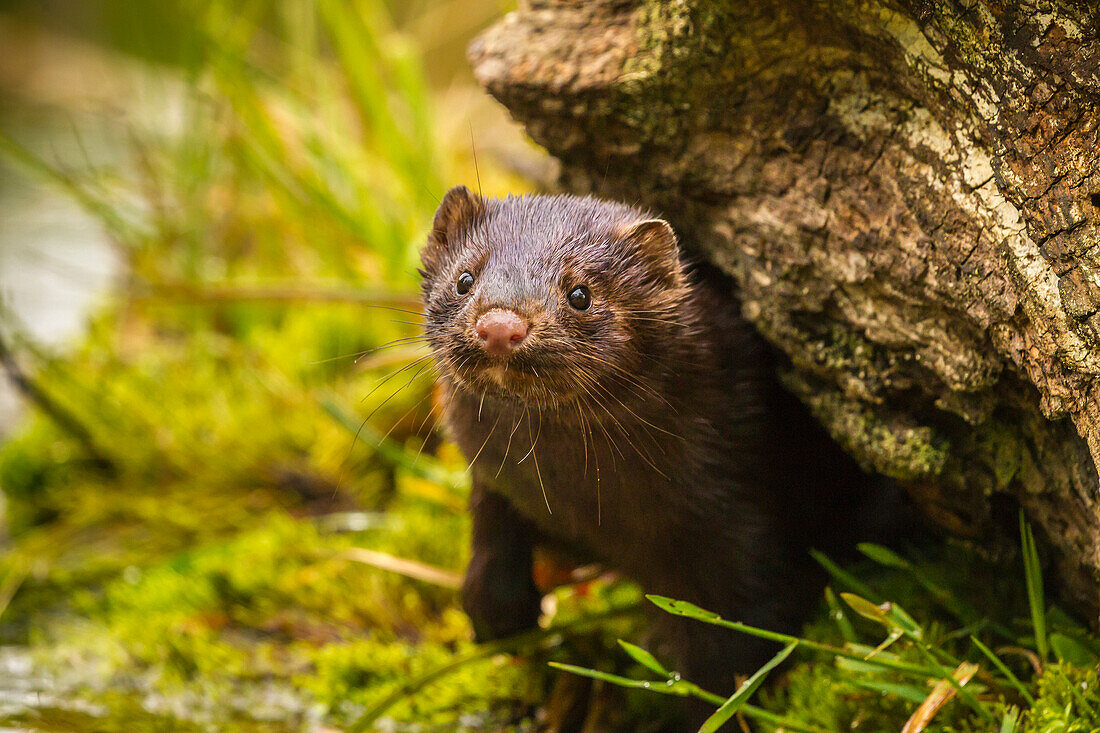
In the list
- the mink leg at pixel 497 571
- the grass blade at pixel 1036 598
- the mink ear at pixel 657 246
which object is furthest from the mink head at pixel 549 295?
the grass blade at pixel 1036 598

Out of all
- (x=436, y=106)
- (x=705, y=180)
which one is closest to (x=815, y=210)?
(x=705, y=180)

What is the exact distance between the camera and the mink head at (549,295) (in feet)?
7.12

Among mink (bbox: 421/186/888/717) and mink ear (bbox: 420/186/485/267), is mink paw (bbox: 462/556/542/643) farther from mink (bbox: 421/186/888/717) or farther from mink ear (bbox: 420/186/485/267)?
mink ear (bbox: 420/186/485/267)

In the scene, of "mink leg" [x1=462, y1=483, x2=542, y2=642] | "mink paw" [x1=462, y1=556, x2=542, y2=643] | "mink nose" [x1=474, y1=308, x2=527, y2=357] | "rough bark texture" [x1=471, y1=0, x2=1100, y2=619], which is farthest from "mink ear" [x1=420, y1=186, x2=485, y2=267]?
"mink paw" [x1=462, y1=556, x2=542, y2=643]

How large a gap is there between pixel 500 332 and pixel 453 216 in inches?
27.3

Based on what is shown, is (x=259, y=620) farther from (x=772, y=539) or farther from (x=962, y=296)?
(x=962, y=296)

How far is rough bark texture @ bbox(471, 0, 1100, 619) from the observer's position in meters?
1.89

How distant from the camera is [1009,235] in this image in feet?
6.57

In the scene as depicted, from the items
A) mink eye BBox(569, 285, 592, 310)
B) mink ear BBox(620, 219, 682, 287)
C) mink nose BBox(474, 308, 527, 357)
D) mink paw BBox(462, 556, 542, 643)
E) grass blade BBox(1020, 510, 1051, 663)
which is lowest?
mink paw BBox(462, 556, 542, 643)

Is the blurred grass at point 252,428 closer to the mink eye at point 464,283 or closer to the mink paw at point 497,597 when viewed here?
the mink paw at point 497,597

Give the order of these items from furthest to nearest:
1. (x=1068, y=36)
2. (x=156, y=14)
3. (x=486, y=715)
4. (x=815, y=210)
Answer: (x=156, y=14) < (x=486, y=715) < (x=815, y=210) < (x=1068, y=36)

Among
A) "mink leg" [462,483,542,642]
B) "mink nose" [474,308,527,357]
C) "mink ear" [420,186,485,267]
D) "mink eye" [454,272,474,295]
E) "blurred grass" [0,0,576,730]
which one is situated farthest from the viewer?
"blurred grass" [0,0,576,730]

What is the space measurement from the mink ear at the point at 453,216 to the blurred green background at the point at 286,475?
0.96 feet

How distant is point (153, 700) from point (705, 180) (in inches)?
95.7
